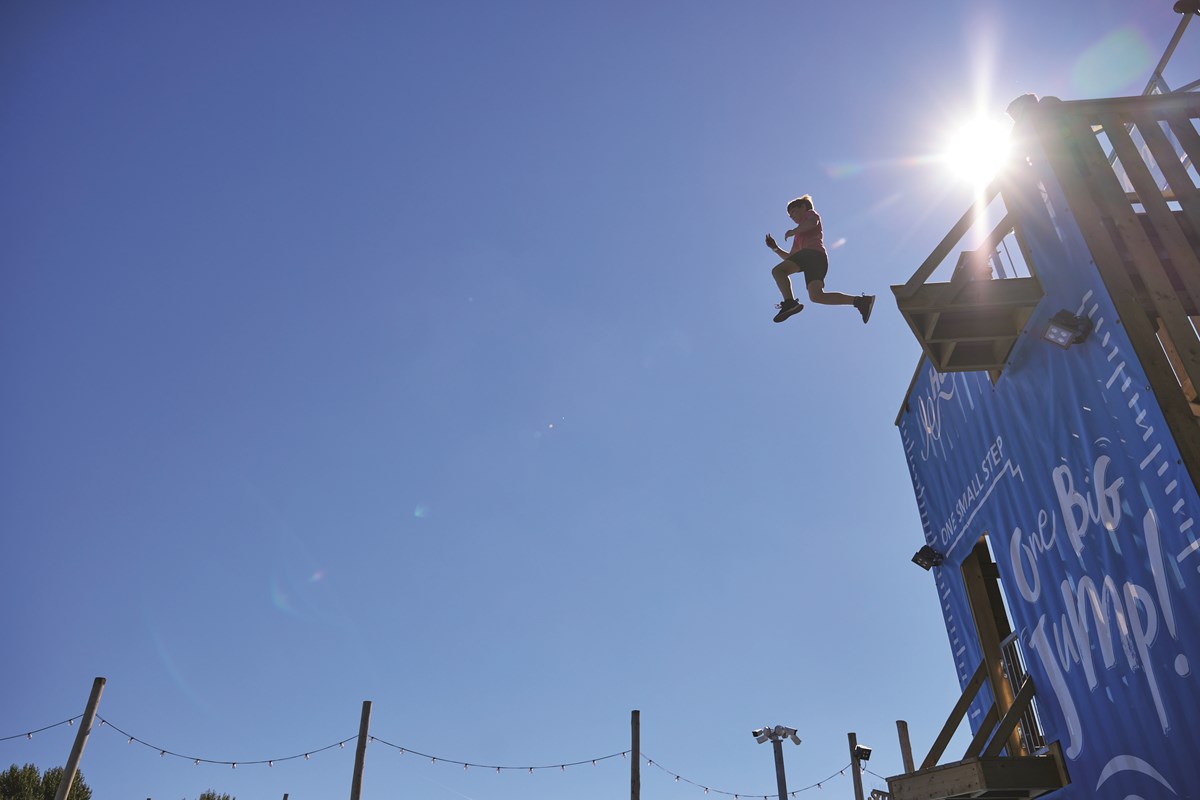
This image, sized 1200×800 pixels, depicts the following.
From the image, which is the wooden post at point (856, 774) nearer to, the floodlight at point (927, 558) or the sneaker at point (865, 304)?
the floodlight at point (927, 558)

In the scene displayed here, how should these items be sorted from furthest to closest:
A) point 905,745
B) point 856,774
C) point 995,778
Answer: point 856,774, point 905,745, point 995,778

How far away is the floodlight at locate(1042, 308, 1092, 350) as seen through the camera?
6.18m

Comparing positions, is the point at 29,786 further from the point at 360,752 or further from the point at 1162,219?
the point at 1162,219

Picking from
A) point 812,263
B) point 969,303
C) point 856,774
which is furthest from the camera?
point 856,774

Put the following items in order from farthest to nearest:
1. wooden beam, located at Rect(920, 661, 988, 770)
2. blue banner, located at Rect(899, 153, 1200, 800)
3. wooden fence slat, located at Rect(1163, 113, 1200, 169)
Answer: wooden beam, located at Rect(920, 661, 988, 770) → wooden fence slat, located at Rect(1163, 113, 1200, 169) → blue banner, located at Rect(899, 153, 1200, 800)

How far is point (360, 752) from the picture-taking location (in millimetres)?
15547

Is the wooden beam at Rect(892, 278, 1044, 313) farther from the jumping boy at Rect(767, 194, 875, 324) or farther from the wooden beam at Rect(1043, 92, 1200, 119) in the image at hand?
the wooden beam at Rect(1043, 92, 1200, 119)

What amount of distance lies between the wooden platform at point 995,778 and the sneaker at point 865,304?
4057 mm

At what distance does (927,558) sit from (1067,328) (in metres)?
4.68

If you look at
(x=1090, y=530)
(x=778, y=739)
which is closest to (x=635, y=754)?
(x=778, y=739)

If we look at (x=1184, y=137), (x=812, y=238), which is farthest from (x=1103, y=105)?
(x=812, y=238)

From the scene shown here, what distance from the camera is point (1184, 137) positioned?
6.13 metres

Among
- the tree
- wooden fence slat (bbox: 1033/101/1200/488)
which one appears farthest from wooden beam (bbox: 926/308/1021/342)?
the tree

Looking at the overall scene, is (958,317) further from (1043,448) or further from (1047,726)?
(1047,726)
